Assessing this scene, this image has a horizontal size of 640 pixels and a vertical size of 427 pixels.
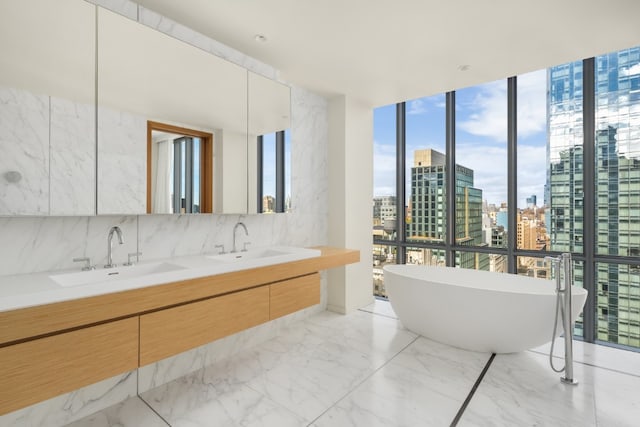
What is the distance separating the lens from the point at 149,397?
7.04 feet

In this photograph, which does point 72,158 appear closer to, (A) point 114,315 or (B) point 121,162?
(B) point 121,162

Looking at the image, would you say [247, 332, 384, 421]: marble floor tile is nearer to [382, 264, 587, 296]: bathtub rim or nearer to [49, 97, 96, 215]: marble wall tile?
[382, 264, 587, 296]: bathtub rim

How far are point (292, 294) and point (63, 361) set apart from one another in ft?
4.86

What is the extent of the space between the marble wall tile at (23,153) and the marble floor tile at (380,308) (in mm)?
3178

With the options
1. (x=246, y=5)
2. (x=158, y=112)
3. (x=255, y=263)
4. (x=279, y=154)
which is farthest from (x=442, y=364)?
(x=246, y=5)

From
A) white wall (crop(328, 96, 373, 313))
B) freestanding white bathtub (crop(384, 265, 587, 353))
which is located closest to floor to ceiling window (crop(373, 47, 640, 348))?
white wall (crop(328, 96, 373, 313))

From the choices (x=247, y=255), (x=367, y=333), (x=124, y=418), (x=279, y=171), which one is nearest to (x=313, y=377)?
(x=367, y=333)

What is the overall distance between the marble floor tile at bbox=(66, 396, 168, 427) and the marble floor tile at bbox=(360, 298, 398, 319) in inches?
97.2

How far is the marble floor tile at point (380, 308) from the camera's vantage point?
3738mm

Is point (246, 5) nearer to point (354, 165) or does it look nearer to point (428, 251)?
point (354, 165)

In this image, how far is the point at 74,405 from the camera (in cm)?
190

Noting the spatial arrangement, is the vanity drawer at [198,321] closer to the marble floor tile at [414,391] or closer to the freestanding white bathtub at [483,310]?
the marble floor tile at [414,391]

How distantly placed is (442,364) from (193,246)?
7.07ft

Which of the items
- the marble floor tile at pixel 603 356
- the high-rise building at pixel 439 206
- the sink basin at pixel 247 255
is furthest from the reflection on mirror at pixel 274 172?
the marble floor tile at pixel 603 356
